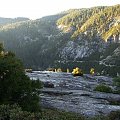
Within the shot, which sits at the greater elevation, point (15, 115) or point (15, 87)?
point (15, 115)

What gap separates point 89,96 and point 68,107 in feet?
54.7

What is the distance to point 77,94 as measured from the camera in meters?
73.0

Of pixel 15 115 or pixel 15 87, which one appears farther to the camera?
pixel 15 87

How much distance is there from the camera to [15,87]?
3831cm

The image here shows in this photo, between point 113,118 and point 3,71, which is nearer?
point 3,71

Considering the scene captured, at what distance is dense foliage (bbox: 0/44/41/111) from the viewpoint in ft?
124

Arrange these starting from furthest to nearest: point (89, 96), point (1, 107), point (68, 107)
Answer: point (89, 96), point (68, 107), point (1, 107)

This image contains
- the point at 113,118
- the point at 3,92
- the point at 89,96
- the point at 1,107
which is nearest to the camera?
the point at 1,107

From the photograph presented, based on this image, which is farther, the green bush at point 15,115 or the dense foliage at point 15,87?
the dense foliage at point 15,87

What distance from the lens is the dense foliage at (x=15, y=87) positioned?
3791cm

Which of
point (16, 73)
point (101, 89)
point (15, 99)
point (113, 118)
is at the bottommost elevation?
point (101, 89)

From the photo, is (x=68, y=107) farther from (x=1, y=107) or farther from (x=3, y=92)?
(x=1, y=107)

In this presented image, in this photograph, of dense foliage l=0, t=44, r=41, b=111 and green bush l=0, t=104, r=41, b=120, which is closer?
green bush l=0, t=104, r=41, b=120

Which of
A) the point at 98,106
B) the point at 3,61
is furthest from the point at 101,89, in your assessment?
the point at 3,61
